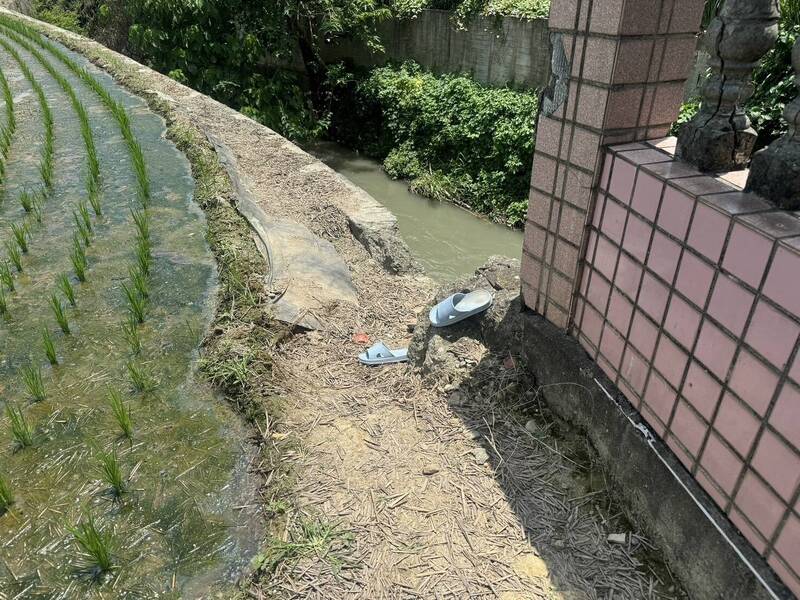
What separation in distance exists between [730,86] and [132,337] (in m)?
2.86

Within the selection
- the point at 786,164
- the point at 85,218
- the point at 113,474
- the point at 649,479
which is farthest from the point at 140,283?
the point at 786,164

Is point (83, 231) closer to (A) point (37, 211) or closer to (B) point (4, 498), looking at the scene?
(A) point (37, 211)

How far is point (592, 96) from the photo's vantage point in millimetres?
2082

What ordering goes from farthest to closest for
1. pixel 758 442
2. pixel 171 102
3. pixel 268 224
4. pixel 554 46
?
pixel 171 102 → pixel 268 224 → pixel 554 46 → pixel 758 442

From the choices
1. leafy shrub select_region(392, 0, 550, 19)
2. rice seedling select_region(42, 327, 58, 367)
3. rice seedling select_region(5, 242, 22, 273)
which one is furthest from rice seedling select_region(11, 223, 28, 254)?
leafy shrub select_region(392, 0, 550, 19)

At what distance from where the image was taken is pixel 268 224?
4.52 m

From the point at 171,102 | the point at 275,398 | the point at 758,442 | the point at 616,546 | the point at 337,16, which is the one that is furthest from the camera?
the point at 337,16

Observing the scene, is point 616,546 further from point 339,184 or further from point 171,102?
point 171,102

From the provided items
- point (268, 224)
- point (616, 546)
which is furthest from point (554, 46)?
point (268, 224)

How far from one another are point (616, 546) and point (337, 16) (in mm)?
10170

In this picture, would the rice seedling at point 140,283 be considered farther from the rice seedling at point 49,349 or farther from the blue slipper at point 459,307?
the blue slipper at point 459,307

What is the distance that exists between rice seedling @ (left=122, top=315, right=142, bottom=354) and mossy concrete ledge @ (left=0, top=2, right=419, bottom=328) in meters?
0.77

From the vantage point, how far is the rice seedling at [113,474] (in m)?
2.18

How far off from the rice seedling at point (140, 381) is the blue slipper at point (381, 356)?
1.06 meters
